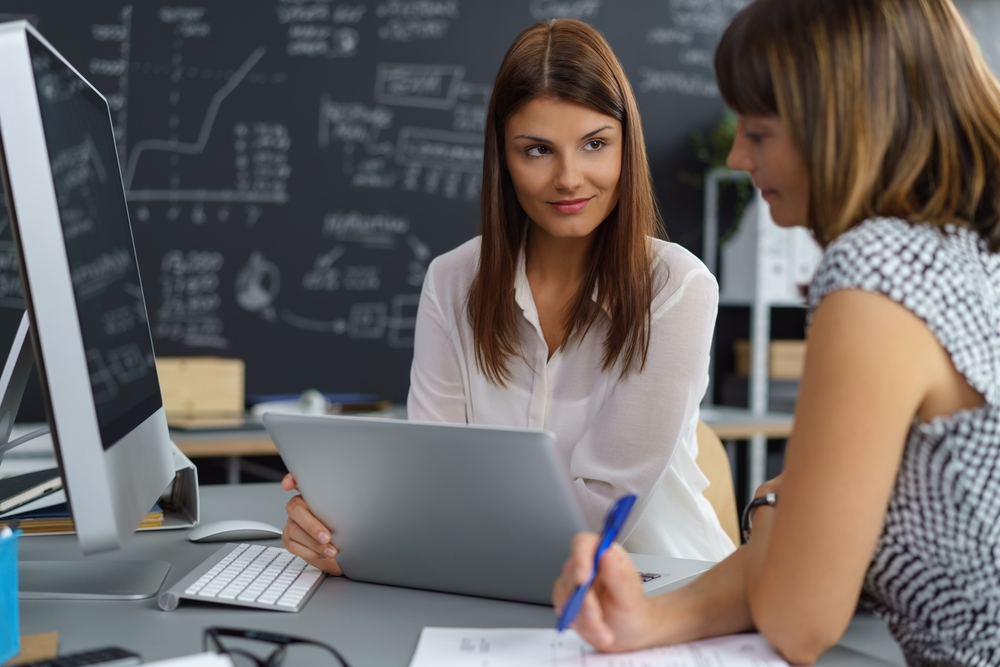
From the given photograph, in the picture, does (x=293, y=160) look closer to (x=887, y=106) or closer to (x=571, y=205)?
(x=571, y=205)

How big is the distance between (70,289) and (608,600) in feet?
1.70

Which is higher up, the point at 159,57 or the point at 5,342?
the point at 159,57

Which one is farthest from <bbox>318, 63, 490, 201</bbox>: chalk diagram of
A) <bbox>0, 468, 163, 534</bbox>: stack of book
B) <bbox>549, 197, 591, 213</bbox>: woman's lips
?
<bbox>0, 468, 163, 534</bbox>: stack of book

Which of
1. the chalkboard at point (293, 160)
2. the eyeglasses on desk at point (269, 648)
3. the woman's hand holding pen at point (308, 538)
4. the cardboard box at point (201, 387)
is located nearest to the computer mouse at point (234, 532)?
the woman's hand holding pen at point (308, 538)

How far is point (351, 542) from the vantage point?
0.95 meters

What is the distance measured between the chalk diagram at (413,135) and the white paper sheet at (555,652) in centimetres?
253

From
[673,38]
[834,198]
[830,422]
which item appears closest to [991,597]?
[830,422]

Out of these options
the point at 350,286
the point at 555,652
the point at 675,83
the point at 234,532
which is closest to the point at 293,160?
the point at 350,286

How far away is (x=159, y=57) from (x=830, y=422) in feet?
9.27

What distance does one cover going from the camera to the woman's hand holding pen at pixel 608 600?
2.31 ft

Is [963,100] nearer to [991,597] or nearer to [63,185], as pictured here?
[991,597]

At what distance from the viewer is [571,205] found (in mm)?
1411

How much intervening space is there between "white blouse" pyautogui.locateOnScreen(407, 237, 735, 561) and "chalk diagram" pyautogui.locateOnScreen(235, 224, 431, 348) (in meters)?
1.57

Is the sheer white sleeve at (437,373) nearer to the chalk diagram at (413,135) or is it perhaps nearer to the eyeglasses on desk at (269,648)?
the eyeglasses on desk at (269,648)
